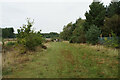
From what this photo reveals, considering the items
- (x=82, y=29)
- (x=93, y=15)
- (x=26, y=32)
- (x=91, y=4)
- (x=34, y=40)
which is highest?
(x=91, y=4)

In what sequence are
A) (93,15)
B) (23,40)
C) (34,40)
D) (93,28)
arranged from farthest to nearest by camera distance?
(93,15) → (93,28) → (34,40) → (23,40)

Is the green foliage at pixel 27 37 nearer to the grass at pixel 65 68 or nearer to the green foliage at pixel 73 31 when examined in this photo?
the grass at pixel 65 68

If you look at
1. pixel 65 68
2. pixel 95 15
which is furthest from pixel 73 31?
pixel 65 68

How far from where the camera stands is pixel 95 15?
2944 cm

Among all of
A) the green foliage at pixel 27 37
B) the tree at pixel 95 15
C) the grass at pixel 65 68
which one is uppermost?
the tree at pixel 95 15

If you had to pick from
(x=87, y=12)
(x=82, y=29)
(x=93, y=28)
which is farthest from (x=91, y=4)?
(x=93, y=28)

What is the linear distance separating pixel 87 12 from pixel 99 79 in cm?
2791

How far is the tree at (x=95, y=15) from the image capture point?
28.3m

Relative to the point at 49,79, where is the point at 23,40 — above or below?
above

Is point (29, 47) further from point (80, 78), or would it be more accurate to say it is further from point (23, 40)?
point (80, 78)

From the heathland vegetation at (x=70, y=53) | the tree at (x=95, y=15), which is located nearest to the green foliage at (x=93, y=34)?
the heathland vegetation at (x=70, y=53)

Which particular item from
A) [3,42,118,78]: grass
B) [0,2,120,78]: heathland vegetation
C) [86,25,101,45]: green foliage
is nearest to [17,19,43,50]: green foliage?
[0,2,120,78]: heathland vegetation

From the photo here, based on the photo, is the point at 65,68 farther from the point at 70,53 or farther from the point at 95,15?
the point at 95,15

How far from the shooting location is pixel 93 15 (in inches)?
1166
